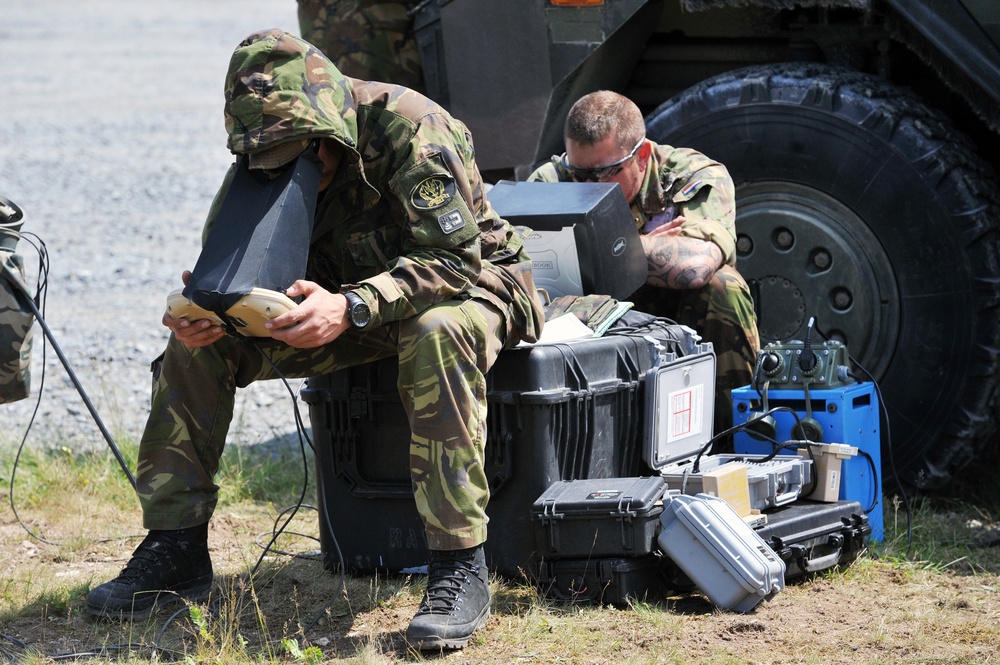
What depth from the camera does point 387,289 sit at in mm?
3277

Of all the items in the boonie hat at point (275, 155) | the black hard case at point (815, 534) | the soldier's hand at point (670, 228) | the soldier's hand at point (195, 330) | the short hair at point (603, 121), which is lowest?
the black hard case at point (815, 534)

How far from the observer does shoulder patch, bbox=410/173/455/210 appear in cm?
340

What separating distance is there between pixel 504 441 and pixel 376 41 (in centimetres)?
223

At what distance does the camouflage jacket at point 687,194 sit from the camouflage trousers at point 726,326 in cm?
11

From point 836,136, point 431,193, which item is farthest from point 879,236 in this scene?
point 431,193

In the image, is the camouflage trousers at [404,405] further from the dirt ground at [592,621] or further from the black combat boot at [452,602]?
the dirt ground at [592,621]

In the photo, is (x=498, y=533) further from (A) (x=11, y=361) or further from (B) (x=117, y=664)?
(A) (x=11, y=361)

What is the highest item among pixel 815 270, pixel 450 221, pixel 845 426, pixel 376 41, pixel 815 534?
pixel 376 41

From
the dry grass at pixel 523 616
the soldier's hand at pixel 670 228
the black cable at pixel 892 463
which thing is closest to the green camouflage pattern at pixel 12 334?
the dry grass at pixel 523 616

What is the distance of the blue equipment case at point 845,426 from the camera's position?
401 cm

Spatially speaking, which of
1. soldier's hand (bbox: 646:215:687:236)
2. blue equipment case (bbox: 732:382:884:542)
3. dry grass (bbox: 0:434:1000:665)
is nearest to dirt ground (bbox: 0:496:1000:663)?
dry grass (bbox: 0:434:1000:665)

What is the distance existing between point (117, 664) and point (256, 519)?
1481mm

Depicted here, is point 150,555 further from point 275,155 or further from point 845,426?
point 845,426

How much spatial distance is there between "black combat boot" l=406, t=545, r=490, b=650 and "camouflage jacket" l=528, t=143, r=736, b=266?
1.51 meters
